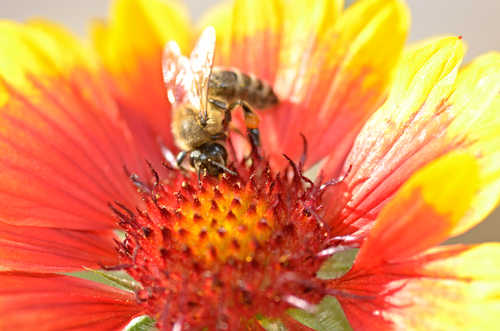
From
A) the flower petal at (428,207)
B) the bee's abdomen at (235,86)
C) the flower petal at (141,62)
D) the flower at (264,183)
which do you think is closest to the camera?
the flower petal at (428,207)

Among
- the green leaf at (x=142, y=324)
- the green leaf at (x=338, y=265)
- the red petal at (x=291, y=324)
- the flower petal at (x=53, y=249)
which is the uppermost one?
the flower petal at (x=53, y=249)

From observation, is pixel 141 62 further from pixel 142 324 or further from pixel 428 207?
pixel 428 207

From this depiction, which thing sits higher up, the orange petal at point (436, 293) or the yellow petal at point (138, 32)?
the yellow petal at point (138, 32)

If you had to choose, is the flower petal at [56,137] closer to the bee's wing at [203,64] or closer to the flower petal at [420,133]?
the bee's wing at [203,64]

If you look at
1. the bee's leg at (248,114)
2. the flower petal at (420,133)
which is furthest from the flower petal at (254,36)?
the flower petal at (420,133)

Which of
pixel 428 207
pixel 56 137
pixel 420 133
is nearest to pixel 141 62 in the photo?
pixel 56 137

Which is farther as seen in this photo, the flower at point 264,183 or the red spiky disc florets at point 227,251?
the red spiky disc florets at point 227,251

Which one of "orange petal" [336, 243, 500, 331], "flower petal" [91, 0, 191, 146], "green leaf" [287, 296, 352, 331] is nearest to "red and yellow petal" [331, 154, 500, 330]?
"orange petal" [336, 243, 500, 331]

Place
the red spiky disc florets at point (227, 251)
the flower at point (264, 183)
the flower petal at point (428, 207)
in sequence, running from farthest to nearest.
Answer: the red spiky disc florets at point (227, 251)
the flower at point (264, 183)
the flower petal at point (428, 207)
